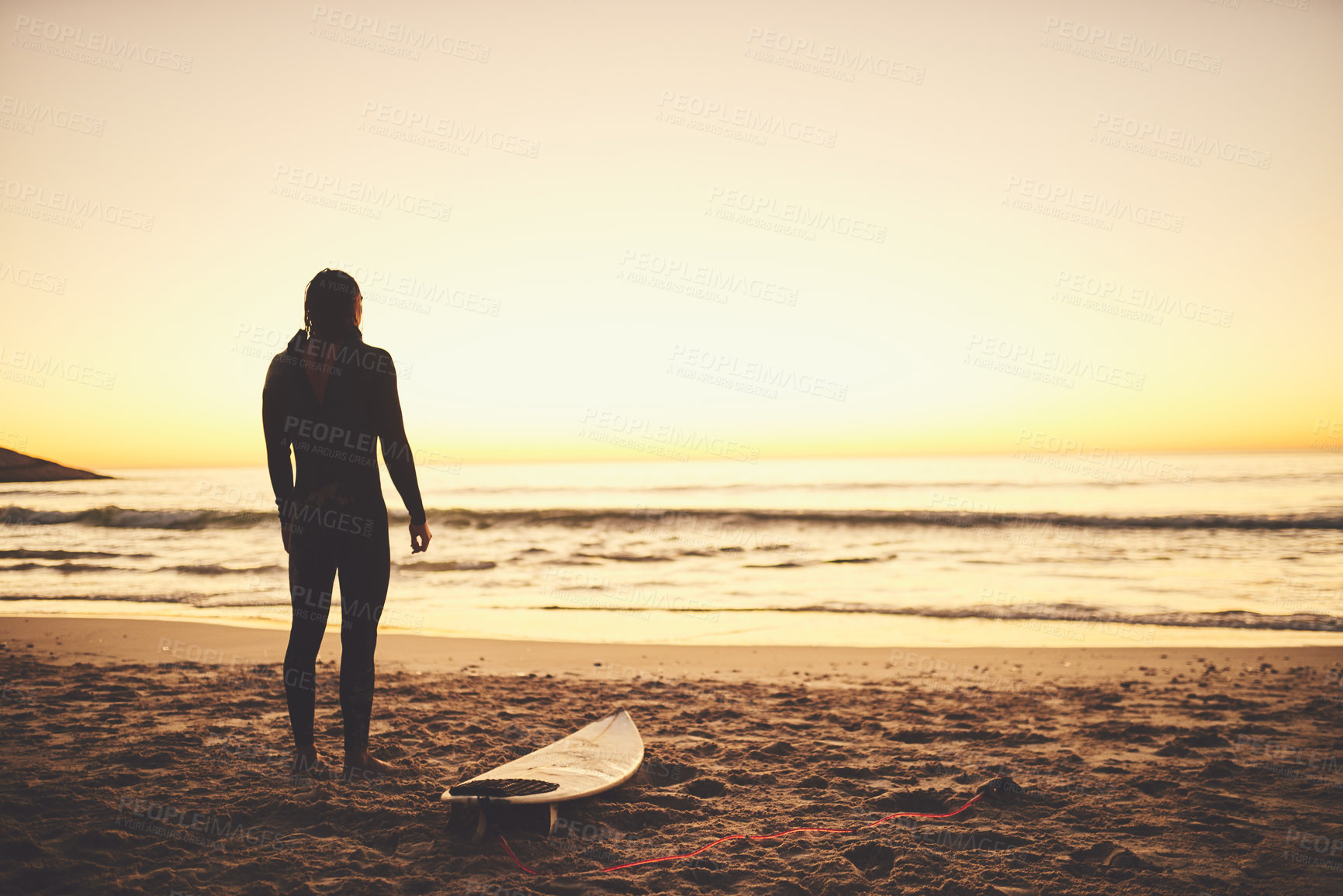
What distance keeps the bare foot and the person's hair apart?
1917 mm

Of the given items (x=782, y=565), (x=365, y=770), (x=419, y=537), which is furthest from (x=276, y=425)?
(x=782, y=565)

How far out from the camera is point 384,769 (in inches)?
130

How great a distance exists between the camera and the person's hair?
114 inches

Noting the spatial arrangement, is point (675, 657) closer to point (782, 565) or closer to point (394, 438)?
point (394, 438)

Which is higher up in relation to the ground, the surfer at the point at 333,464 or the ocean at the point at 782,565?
the surfer at the point at 333,464

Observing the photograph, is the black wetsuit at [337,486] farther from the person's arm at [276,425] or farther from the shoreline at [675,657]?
the shoreline at [675,657]

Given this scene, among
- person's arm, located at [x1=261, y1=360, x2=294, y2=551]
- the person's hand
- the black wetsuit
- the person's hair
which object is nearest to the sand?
the black wetsuit

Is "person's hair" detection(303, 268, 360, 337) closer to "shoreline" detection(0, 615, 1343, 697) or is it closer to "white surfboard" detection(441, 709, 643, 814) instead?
"white surfboard" detection(441, 709, 643, 814)

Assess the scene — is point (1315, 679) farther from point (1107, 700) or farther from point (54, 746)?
point (54, 746)

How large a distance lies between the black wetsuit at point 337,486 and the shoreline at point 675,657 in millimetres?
3070

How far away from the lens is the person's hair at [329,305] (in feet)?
9.53

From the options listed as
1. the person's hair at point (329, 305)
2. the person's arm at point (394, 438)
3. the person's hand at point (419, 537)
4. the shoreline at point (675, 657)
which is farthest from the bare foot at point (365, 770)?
the shoreline at point (675, 657)

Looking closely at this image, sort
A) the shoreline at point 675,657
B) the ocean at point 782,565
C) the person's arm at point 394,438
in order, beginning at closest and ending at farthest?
the person's arm at point 394,438, the shoreline at point 675,657, the ocean at point 782,565

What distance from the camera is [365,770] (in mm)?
3252
